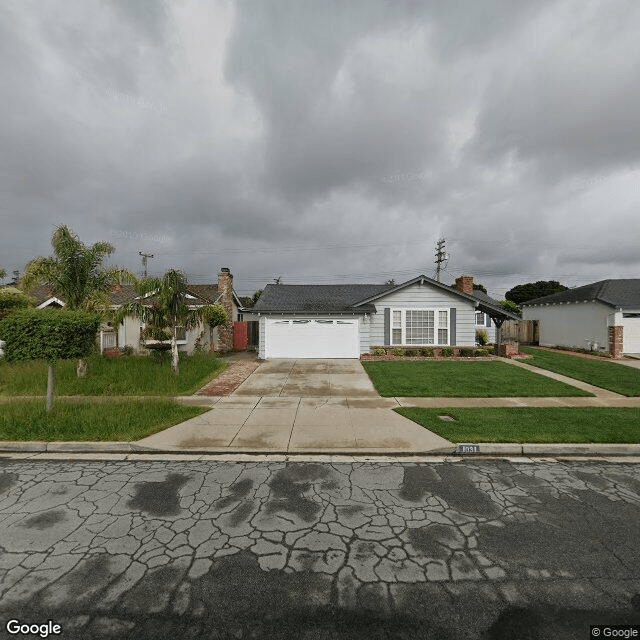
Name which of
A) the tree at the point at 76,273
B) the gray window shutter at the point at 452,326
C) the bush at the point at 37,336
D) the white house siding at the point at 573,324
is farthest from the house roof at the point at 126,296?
the white house siding at the point at 573,324

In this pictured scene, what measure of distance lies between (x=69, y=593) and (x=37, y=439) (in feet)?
15.1

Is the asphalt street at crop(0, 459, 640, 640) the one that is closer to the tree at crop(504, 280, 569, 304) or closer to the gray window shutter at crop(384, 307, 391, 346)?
the gray window shutter at crop(384, 307, 391, 346)

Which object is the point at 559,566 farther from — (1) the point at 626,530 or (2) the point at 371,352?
(2) the point at 371,352

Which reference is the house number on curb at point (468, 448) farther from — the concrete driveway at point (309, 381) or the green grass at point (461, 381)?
the concrete driveway at point (309, 381)

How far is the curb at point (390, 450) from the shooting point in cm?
555

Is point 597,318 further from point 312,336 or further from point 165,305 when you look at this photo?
point 165,305

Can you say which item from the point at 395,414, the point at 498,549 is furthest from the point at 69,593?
the point at 395,414

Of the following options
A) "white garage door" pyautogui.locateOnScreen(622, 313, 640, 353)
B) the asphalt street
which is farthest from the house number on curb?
"white garage door" pyautogui.locateOnScreen(622, 313, 640, 353)

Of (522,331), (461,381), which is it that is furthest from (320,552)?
(522,331)

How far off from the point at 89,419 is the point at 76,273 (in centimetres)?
735

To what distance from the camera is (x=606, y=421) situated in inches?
272

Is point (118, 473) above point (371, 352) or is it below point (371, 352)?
below

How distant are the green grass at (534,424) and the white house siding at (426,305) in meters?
9.97

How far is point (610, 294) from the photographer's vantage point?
19500 mm
